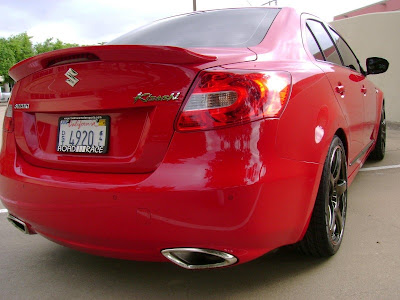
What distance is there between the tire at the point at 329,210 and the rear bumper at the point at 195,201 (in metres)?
0.28

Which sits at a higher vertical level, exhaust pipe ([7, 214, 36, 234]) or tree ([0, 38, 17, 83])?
tree ([0, 38, 17, 83])

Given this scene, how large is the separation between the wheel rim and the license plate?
1.27m

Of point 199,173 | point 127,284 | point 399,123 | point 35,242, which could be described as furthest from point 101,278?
point 399,123

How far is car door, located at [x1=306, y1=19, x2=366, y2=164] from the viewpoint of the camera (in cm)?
264

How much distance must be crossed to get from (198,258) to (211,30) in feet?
4.44

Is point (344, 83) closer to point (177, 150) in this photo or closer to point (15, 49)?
point (177, 150)

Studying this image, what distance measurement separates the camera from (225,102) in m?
1.74

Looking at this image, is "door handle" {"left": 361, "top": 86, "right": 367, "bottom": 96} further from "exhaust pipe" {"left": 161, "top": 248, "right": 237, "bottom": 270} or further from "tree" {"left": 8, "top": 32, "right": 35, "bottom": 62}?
"tree" {"left": 8, "top": 32, "right": 35, "bottom": 62}

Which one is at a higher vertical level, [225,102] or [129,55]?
[129,55]

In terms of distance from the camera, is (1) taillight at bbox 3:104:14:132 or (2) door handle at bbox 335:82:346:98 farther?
(2) door handle at bbox 335:82:346:98

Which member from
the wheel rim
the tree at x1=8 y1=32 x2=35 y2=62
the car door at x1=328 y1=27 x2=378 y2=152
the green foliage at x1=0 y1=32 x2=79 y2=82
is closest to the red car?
the wheel rim

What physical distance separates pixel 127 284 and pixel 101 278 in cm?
19

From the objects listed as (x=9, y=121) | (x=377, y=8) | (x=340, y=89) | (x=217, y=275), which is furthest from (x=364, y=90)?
(x=377, y=8)

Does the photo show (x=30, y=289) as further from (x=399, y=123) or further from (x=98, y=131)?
(x=399, y=123)
